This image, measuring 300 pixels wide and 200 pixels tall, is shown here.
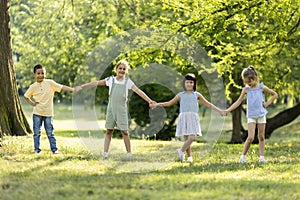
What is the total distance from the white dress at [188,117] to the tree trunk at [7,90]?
426cm

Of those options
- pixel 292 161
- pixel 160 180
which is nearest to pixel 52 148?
pixel 160 180

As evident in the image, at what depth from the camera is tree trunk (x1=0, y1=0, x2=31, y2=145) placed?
40.4 feet

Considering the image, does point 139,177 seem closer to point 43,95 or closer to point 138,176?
point 138,176

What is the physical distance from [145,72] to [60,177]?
33.0 feet

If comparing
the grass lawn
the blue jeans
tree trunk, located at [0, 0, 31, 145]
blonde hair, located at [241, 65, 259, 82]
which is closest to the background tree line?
tree trunk, located at [0, 0, 31, 145]

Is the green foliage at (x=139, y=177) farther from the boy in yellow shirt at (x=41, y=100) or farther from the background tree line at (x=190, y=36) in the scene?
the background tree line at (x=190, y=36)

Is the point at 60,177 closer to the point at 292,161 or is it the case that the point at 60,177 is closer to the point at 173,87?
the point at 292,161

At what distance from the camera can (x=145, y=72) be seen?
17.3m

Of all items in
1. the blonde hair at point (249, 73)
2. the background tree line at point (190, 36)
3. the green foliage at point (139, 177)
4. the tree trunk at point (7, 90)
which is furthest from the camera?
the background tree line at point (190, 36)

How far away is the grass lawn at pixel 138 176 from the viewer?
257 inches

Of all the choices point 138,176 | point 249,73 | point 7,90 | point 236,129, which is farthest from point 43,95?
point 236,129

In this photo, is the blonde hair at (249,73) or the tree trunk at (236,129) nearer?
the blonde hair at (249,73)

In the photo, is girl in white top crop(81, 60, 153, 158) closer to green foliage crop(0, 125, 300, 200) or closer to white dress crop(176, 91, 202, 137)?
green foliage crop(0, 125, 300, 200)

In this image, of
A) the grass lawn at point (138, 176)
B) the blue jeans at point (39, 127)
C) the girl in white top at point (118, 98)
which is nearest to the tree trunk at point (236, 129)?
the grass lawn at point (138, 176)
